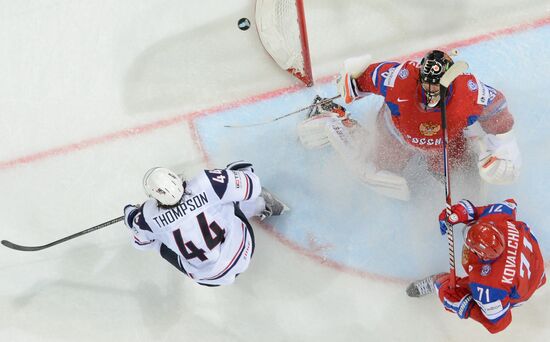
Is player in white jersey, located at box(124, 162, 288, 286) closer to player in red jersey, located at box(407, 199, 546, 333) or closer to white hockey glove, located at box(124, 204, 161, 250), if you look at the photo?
white hockey glove, located at box(124, 204, 161, 250)

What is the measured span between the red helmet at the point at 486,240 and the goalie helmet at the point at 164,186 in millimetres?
1468

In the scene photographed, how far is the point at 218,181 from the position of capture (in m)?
2.95

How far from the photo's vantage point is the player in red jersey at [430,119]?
9.11ft

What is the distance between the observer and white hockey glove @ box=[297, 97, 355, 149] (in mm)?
3508

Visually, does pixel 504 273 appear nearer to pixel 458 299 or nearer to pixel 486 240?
pixel 486 240

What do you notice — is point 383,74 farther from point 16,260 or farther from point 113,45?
point 16,260

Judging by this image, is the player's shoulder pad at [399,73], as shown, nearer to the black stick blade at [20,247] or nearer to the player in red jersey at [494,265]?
the player in red jersey at [494,265]

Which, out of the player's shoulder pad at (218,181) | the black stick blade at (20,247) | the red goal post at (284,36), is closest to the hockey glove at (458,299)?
the player's shoulder pad at (218,181)

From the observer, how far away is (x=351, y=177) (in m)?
3.65

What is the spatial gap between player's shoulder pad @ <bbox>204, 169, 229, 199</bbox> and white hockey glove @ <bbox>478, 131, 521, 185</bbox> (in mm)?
1428

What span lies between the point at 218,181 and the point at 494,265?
1.50 m

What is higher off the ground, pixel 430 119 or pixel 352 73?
pixel 352 73

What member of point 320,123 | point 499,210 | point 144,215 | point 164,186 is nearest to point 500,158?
point 499,210

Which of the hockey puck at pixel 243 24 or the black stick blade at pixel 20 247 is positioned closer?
the black stick blade at pixel 20 247
